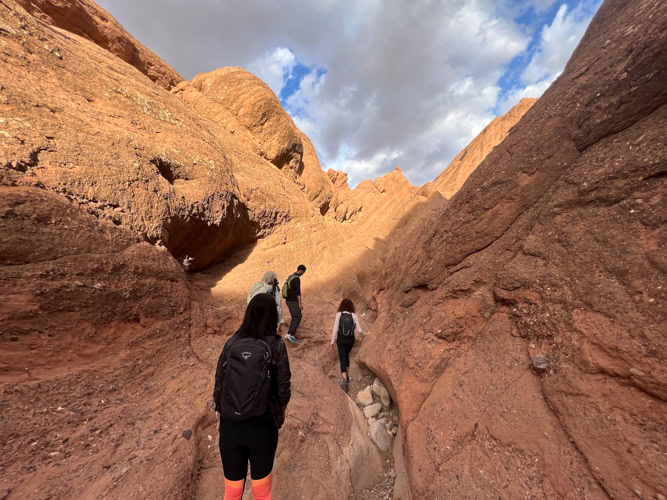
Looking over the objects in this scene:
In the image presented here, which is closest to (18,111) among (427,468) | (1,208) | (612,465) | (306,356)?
(1,208)

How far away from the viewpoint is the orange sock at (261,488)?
229 cm

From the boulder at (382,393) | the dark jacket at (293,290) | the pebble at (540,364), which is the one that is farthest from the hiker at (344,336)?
the pebble at (540,364)

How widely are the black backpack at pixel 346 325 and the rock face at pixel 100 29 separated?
1373 centimetres

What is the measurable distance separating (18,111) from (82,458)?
5435 mm

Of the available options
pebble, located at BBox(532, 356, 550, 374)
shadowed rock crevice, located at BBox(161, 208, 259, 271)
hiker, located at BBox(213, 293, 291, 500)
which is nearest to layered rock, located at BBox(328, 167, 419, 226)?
shadowed rock crevice, located at BBox(161, 208, 259, 271)

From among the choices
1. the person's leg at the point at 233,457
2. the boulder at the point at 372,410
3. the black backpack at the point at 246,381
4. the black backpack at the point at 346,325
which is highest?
the black backpack at the point at 246,381

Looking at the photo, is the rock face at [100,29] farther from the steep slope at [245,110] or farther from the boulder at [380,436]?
the boulder at [380,436]

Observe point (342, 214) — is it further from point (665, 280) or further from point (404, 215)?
point (665, 280)

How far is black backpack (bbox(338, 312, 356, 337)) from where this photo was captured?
557cm

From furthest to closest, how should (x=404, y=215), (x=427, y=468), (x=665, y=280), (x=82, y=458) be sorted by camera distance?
(x=404, y=215)
(x=427, y=468)
(x=82, y=458)
(x=665, y=280)

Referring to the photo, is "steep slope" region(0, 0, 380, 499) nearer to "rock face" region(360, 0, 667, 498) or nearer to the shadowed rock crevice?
the shadowed rock crevice

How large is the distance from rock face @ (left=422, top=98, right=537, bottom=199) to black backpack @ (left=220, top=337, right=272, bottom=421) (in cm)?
3012

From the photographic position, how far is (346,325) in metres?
5.59

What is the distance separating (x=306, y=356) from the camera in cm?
632
